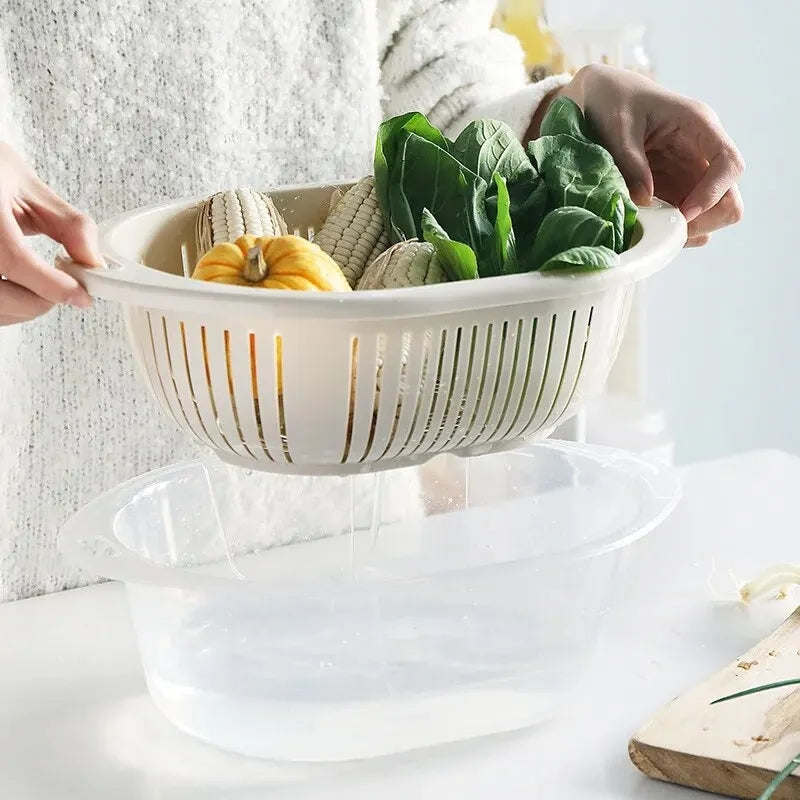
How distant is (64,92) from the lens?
32.8 inches

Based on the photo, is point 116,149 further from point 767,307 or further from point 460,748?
point 767,307

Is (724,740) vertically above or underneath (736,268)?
above

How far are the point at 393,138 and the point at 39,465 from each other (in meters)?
0.36

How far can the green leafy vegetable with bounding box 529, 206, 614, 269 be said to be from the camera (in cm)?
60

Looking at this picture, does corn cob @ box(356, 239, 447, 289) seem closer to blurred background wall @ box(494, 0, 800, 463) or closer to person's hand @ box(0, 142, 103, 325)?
person's hand @ box(0, 142, 103, 325)

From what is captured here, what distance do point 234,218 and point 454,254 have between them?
0.50ft

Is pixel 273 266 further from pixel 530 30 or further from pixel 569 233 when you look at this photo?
pixel 530 30

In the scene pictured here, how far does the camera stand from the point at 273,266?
614mm

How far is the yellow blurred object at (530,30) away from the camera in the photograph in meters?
1.54

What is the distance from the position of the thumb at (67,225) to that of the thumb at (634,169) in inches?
12.1

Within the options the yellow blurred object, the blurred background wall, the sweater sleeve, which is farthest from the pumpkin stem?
the blurred background wall

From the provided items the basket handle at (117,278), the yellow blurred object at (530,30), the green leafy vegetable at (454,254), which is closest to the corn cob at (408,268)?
the green leafy vegetable at (454,254)

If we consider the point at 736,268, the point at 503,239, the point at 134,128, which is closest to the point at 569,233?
the point at 503,239

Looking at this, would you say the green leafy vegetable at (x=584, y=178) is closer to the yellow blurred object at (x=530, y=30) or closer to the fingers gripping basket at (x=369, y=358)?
the fingers gripping basket at (x=369, y=358)
